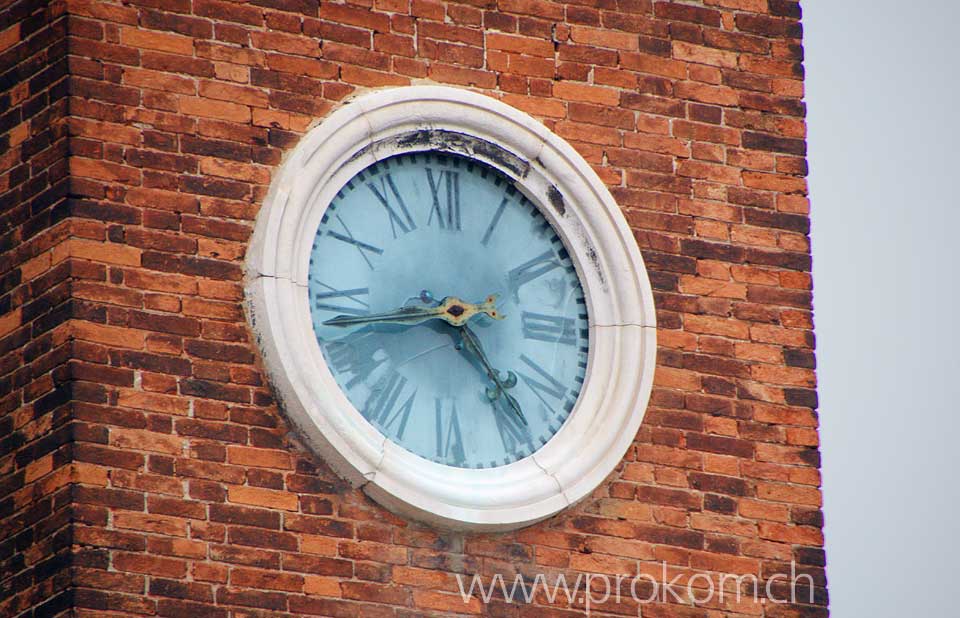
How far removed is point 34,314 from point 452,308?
180 centimetres

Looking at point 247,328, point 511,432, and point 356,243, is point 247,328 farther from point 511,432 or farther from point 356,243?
point 511,432

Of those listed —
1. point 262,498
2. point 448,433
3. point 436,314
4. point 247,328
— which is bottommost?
point 262,498

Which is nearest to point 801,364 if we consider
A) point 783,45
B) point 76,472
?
point 783,45

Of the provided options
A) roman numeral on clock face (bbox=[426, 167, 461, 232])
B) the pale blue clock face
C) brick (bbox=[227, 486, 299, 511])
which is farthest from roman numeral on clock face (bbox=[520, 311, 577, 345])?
brick (bbox=[227, 486, 299, 511])

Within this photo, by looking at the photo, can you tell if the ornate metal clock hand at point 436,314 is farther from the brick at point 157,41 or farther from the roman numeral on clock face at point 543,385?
the brick at point 157,41

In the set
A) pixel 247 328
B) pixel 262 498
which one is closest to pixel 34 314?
pixel 247 328

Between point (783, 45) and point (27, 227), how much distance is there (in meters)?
3.73

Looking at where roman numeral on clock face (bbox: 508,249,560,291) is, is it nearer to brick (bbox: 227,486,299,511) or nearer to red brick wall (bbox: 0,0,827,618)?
red brick wall (bbox: 0,0,827,618)

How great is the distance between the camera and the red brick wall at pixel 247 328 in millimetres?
13508

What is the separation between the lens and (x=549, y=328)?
14.5 metres

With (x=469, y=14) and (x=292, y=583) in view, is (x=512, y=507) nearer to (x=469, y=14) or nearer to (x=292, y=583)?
(x=292, y=583)

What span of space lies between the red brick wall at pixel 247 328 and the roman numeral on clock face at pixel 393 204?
0.42 metres

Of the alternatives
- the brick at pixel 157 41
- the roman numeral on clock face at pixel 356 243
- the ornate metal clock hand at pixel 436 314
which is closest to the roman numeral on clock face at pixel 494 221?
the ornate metal clock hand at pixel 436 314

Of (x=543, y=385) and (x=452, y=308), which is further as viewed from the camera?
(x=543, y=385)
